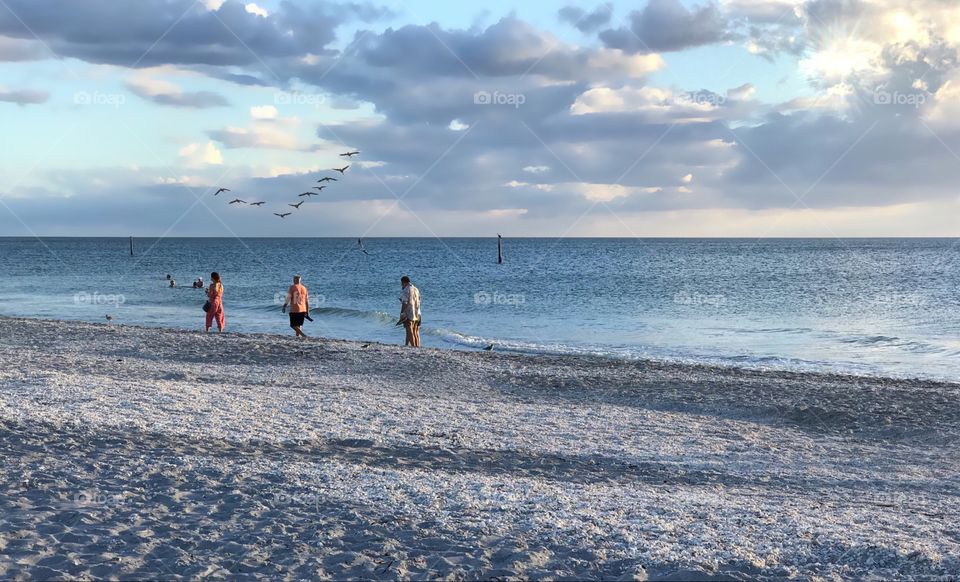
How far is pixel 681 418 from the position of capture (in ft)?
43.7

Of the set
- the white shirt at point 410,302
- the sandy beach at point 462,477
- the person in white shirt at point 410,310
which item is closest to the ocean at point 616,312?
the person in white shirt at point 410,310

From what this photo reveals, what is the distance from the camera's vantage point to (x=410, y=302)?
21.9 m

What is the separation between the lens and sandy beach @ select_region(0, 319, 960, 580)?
19.8ft

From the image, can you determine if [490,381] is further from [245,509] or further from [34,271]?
[34,271]

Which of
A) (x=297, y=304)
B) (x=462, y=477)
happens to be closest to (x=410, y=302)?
(x=297, y=304)

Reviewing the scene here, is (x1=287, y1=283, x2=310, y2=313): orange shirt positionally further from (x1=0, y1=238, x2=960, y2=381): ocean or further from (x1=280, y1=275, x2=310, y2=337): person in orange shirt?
(x1=0, y1=238, x2=960, y2=381): ocean

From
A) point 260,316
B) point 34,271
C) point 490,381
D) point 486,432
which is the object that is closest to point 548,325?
point 260,316

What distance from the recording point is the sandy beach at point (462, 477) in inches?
238

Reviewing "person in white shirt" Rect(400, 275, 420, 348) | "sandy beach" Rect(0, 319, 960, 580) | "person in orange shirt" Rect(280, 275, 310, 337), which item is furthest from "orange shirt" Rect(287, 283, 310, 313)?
"sandy beach" Rect(0, 319, 960, 580)

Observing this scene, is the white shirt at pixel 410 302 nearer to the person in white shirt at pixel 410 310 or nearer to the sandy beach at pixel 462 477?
the person in white shirt at pixel 410 310

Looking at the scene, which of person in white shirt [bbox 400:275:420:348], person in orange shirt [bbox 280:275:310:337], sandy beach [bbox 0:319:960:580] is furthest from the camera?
person in orange shirt [bbox 280:275:310:337]

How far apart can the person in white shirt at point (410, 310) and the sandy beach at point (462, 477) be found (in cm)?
519

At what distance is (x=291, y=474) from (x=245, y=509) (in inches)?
41.4

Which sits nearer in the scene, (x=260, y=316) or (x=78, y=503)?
(x=78, y=503)
